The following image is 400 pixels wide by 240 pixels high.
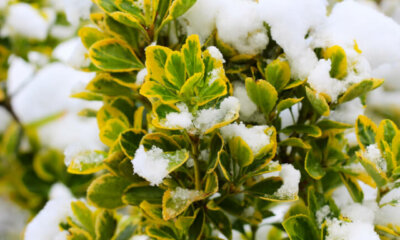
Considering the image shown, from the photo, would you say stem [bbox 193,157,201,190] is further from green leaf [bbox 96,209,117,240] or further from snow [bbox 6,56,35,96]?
snow [bbox 6,56,35,96]

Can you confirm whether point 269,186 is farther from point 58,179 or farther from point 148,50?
point 58,179

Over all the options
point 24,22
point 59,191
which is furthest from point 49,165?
point 24,22

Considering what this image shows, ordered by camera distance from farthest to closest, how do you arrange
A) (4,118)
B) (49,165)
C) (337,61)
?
(4,118), (49,165), (337,61)

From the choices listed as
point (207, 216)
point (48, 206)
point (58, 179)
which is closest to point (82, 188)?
point (58, 179)

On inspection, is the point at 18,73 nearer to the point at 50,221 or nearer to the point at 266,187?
the point at 50,221

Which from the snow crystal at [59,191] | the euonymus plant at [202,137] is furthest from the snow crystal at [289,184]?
the snow crystal at [59,191]

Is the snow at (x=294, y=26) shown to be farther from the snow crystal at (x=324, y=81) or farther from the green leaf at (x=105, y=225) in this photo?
the green leaf at (x=105, y=225)
